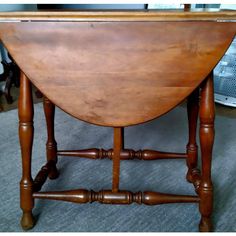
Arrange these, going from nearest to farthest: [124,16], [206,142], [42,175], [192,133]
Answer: [124,16] < [206,142] < [42,175] < [192,133]

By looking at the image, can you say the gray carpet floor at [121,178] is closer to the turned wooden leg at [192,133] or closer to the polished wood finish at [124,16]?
the turned wooden leg at [192,133]

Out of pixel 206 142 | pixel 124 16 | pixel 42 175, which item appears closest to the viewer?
pixel 124 16

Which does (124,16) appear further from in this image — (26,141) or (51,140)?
(51,140)

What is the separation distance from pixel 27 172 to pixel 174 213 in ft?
1.79

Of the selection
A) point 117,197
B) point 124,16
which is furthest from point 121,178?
point 124,16

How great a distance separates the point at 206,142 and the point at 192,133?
0.34 m

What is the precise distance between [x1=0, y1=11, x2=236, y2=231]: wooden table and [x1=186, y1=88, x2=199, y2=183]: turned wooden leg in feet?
1.01

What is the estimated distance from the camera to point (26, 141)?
919 mm

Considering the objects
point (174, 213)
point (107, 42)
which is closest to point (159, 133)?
point (174, 213)

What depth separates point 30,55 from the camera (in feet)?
2.56

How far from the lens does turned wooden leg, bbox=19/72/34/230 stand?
0.88 metres

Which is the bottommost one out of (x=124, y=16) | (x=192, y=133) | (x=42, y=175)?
(x=42, y=175)

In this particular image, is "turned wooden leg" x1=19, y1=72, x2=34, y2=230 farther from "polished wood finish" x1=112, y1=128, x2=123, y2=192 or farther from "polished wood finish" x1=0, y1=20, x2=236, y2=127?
"polished wood finish" x1=112, y1=128, x2=123, y2=192

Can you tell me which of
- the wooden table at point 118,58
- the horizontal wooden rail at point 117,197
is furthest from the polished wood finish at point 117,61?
the horizontal wooden rail at point 117,197
